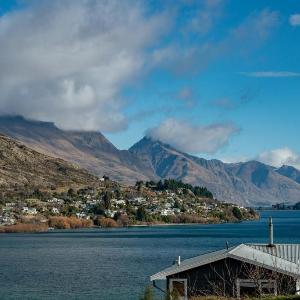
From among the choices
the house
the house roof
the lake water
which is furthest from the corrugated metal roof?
the lake water

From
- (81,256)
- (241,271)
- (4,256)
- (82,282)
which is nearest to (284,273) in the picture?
(241,271)

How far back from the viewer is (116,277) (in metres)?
77.4

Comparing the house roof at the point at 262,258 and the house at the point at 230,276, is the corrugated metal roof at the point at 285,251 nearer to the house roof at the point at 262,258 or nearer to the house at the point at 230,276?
the house roof at the point at 262,258

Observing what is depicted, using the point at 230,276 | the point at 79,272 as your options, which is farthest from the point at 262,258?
the point at 79,272

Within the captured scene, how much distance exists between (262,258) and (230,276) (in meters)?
2.13

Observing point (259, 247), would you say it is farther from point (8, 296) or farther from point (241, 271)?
point (8, 296)

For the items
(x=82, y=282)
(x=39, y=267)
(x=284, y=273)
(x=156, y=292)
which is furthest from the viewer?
(x=39, y=267)

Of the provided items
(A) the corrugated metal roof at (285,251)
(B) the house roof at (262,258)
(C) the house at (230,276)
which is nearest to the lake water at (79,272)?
(A) the corrugated metal roof at (285,251)

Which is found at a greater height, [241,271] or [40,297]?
[241,271]

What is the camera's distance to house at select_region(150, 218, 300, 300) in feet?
120

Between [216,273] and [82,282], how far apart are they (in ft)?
126

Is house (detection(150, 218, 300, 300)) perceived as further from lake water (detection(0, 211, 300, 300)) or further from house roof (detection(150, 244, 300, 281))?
lake water (detection(0, 211, 300, 300))

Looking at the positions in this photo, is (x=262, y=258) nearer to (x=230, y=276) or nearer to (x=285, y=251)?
(x=230, y=276)

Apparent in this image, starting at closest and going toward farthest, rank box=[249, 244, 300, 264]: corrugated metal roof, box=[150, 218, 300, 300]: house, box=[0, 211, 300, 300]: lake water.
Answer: box=[150, 218, 300, 300]: house → box=[249, 244, 300, 264]: corrugated metal roof → box=[0, 211, 300, 300]: lake water
